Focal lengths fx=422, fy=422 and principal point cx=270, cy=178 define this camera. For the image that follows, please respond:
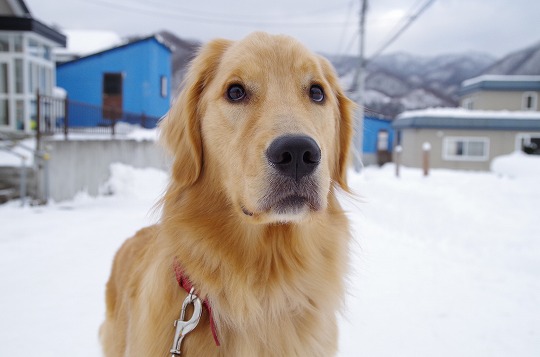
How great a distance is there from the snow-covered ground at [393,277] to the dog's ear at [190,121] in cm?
37

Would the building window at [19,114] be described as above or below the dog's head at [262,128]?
above

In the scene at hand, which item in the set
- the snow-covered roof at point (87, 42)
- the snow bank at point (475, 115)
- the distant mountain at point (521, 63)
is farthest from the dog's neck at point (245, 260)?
the distant mountain at point (521, 63)

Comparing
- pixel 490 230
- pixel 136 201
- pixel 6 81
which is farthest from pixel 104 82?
pixel 490 230

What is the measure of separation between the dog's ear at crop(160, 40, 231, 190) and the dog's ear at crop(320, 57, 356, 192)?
2.26 ft

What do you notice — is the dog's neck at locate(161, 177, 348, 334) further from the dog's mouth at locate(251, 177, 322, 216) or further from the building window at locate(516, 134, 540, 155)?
the building window at locate(516, 134, 540, 155)

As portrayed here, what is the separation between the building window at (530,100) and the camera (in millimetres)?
31427

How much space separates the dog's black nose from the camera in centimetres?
176

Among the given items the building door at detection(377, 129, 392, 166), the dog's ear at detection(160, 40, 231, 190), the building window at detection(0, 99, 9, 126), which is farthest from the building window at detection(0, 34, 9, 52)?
the building door at detection(377, 129, 392, 166)

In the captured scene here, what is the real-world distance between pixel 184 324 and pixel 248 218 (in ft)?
1.95

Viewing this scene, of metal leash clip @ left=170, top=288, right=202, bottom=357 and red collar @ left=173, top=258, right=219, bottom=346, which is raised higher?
red collar @ left=173, top=258, right=219, bottom=346

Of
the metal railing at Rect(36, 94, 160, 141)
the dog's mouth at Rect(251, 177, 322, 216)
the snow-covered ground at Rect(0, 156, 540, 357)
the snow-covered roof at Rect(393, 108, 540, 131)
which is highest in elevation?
the snow-covered roof at Rect(393, 108, 540, 131)

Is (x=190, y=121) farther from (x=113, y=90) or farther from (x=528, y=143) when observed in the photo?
(x=528, y=143)

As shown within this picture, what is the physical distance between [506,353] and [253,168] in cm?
256

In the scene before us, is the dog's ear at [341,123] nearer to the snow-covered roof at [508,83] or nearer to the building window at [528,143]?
the building window at [528,143]
